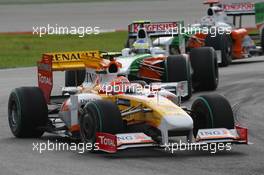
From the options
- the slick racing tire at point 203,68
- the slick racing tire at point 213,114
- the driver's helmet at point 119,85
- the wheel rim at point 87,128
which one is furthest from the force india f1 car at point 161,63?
the slick racing tire at point 213,114

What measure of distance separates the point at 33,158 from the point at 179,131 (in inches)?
79.1

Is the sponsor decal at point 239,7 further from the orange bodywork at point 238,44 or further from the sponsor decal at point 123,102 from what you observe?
the sponsor decal at point 123,102

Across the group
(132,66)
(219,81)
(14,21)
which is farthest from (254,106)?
(14,21)

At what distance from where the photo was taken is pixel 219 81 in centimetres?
2317

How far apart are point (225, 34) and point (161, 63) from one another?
6910 mm

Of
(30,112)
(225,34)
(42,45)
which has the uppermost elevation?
(225,34)

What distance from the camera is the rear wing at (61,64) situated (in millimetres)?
14648

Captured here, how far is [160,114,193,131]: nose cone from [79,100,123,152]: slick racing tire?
629mm

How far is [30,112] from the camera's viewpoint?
14320mm

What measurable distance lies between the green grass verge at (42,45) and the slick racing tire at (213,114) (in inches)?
666

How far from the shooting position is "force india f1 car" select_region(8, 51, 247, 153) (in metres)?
12.3

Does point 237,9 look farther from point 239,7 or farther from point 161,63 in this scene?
point 161,63

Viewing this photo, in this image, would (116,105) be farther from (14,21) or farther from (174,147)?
(14,21)

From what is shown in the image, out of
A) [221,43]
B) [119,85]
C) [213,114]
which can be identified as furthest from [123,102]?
[221,43]
